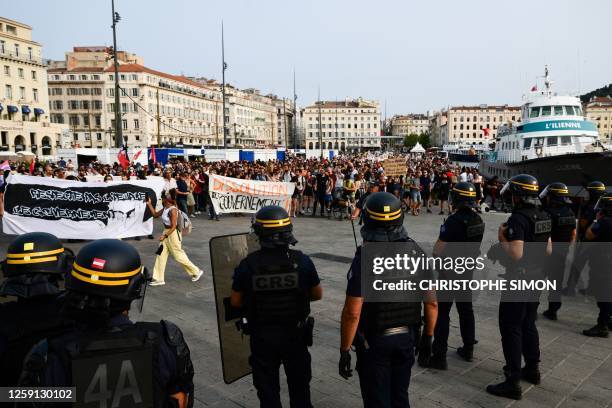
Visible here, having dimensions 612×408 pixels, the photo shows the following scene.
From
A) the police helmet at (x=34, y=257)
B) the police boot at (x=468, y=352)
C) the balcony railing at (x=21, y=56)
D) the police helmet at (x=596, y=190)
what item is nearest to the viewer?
the police helmet at (x=34, y=257)

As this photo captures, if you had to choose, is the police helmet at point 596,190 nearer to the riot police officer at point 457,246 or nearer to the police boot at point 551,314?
the police boot at point 551,314

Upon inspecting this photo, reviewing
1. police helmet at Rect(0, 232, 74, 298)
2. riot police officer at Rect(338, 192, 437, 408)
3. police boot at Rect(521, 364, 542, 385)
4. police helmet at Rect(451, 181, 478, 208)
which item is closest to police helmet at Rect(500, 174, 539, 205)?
police helmet at Rect(451, 181, 478, 208)

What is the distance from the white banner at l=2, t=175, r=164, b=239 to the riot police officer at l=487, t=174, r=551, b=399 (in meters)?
9.73

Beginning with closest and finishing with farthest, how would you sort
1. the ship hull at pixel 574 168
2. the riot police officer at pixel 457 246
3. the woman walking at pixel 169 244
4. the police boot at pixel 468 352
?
1. the riot police officer at pixel 457 246
2. the police boot at pixel 468 352
3. the woman walking at pixel 169 244
4. the ship hull at pixel 574 168

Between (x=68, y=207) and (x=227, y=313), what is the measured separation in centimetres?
947

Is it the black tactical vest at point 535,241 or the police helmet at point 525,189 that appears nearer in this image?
the black tactical vest at point 535,241

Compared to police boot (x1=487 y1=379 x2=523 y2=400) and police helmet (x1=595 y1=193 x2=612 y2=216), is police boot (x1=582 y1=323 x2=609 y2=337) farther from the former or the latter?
police boot (x1=487 y1=379 x2=523 y2=400)

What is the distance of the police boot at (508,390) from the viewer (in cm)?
400

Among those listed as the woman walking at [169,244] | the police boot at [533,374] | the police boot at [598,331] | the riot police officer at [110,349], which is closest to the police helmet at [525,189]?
A: the police boot at [533,374]

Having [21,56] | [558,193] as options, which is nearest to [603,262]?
[558,193]

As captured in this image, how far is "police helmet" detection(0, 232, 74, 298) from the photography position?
7.82 feet

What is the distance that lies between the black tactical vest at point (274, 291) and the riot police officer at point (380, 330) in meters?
0.37

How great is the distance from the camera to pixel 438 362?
461 cm

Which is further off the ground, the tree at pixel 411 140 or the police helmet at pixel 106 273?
the tree at pixel 411 140
